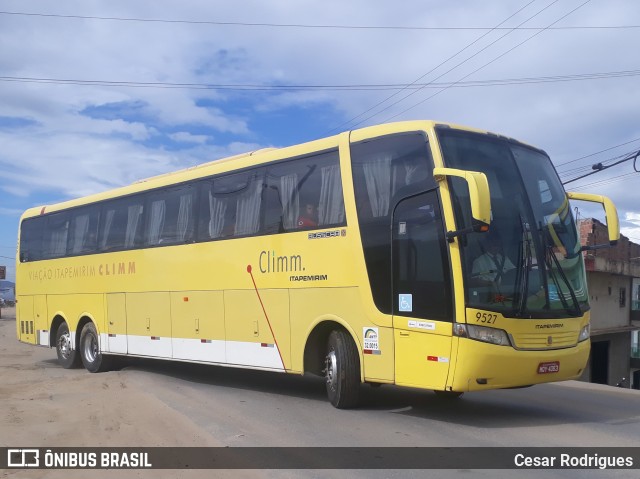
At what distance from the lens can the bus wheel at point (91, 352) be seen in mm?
15133

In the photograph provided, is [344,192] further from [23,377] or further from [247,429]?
[23,377]

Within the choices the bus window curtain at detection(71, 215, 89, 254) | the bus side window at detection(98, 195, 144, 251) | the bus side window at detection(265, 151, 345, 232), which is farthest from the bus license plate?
the bus window curtain at detection(71, 215, 89, 254)

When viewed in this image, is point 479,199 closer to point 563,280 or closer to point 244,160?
point 563,280

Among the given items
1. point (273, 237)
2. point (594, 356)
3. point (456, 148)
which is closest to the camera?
point (456, 148)

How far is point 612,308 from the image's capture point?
3541 centimetres

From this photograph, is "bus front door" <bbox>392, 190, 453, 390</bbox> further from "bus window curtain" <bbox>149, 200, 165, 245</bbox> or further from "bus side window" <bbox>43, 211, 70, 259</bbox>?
"bus side window" <bbox>43, 211, 70, 259</bbox>

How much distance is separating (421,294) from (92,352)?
10.0 m

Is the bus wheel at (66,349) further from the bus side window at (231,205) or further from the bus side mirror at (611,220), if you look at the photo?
the bus side mirror at (611,220)

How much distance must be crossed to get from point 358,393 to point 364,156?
3242 millimetres

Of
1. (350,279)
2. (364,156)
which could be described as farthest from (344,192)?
(350,279)

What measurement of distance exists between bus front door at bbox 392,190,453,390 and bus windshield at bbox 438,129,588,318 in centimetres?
33

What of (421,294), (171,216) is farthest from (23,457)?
(171,216)

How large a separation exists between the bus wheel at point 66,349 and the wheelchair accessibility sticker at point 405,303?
34.0 feet

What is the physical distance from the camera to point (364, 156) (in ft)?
29.8
